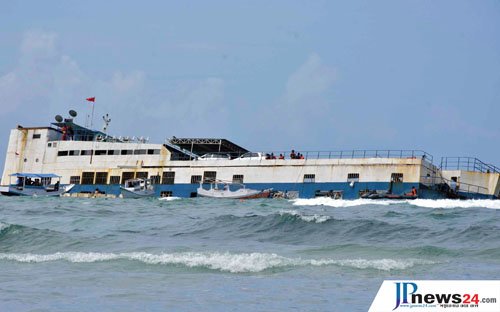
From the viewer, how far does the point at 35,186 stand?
62.7 metres

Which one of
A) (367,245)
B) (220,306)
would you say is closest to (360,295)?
(220,306)

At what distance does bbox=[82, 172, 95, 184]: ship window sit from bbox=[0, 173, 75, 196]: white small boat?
104 cm

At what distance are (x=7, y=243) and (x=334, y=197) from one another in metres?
33.2

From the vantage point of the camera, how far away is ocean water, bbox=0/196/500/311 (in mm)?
12672

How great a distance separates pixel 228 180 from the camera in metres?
57.9

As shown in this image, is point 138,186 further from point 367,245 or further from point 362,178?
point 367,245

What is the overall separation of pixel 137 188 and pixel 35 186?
985cm

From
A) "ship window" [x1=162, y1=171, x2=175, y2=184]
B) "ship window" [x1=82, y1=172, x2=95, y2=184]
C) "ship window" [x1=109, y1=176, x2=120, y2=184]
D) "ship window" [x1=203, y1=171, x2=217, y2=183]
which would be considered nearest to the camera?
"ship window" [x1=203, y1=171, x2=217, y2=183]

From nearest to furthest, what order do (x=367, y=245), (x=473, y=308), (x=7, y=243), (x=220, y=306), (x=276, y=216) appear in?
(x=473, y=308)
(x=220, y=306)
(x=367, y=245)
(x=7, y=243)
(x=276, y=216)

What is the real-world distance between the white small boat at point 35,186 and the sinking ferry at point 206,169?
0.99ft

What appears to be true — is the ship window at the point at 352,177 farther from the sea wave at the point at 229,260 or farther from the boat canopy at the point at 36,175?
the sea wave at the point at 229,260

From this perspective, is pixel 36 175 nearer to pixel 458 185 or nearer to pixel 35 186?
pixel 35 186

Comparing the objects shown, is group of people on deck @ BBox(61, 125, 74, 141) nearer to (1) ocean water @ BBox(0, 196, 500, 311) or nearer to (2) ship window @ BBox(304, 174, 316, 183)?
(2) ship window @ BBox(304, 174, 316, 183)
